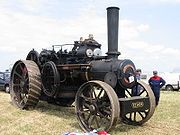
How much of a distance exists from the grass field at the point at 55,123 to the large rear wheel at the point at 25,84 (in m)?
0.30

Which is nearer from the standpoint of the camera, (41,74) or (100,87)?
(100,87)

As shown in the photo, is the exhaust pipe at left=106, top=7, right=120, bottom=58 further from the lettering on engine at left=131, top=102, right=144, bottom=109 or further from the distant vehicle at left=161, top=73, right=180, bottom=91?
the distant vehicle at left=161, top=73, right=180, bottom=91

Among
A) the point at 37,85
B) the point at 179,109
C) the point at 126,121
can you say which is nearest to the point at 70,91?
the point at 37,85

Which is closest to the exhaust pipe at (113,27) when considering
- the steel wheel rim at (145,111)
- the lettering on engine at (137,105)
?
the steel wheel rim at (145,111)

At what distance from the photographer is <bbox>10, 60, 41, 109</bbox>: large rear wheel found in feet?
33.2

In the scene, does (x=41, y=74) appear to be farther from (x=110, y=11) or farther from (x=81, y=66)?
(x=110, y=11)

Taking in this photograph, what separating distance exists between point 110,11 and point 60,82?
2.68 metres

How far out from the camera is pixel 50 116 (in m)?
9.61

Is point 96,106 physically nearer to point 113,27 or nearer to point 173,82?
point 113,27

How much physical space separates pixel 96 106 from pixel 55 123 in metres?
1.50

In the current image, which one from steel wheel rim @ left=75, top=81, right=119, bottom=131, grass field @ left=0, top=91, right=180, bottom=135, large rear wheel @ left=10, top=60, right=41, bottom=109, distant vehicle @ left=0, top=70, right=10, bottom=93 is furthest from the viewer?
distant vehicle @ left=0, top=70, right=10, bottom=93

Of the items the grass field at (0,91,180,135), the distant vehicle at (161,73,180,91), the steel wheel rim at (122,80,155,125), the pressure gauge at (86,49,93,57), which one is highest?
the pressure gauge at (86,49,93,57)

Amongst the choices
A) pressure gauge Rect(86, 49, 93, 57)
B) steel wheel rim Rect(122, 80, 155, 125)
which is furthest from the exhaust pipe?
steel wheel rim Rect(122, 80, 155, 125)

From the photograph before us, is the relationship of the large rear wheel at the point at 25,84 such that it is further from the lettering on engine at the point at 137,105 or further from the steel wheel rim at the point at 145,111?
the lettering on engine at the point at 137,105
